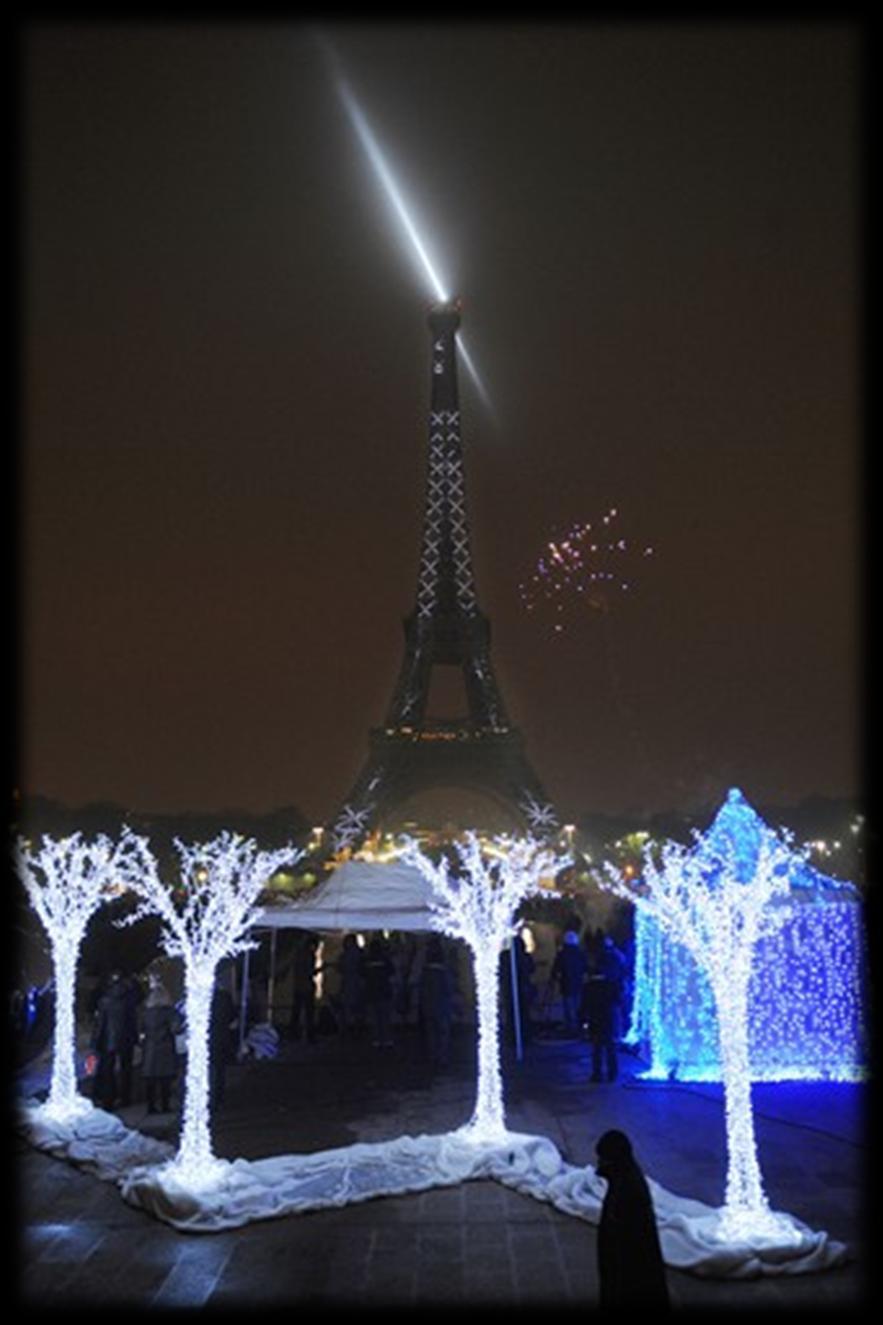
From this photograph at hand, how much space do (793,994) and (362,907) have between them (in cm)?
589

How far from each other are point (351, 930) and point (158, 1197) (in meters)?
7.11

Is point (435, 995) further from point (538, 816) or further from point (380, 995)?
point (538, 816)

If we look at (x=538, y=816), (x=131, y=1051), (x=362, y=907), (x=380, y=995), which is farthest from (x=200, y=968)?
(x=538, y=816)

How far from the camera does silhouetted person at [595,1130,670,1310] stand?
→ 500cm

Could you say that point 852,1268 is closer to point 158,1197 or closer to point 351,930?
point 158,1197

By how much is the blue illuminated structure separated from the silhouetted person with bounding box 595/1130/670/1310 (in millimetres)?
7474

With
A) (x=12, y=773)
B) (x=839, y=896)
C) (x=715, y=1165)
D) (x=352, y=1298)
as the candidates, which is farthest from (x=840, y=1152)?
(x=12, y=773)

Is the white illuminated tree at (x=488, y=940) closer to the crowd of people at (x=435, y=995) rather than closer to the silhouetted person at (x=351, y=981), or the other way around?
the crowd of people at (x=435, y=995)

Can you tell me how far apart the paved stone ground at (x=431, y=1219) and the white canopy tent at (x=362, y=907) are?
2440mm

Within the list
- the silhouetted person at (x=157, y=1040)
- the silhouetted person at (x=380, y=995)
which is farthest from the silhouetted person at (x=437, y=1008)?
the silhouetted person at (x=157, y=1040)

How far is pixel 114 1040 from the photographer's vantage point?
11914mm

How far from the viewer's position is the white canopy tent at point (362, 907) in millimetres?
14984

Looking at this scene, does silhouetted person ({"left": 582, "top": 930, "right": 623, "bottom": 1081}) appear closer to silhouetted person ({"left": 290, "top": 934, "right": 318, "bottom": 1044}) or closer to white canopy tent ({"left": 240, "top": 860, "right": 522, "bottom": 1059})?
white canopy tent ({"left": 240, "top": 860, "right": 522, "bottom": 1059})

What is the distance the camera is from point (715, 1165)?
9.28 m
